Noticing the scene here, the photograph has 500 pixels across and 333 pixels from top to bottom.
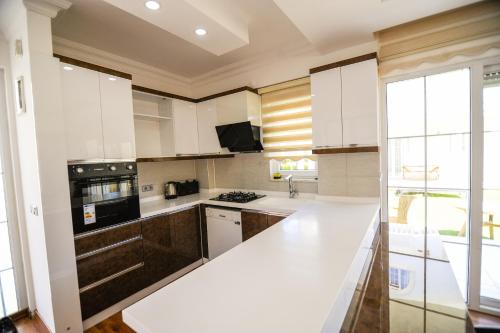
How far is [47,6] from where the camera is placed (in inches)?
62.9

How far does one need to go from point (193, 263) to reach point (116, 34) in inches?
105

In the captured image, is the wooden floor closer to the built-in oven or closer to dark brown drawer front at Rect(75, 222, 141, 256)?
dark brown drawer front at Rect(75, 222, 141, 256)

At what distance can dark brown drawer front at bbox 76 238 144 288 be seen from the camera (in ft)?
6.17

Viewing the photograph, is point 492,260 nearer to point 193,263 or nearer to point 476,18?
point 476,18

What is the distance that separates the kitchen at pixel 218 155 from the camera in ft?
3.46

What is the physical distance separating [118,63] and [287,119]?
2.12 meters

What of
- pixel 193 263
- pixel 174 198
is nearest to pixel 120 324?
pixel 193 263

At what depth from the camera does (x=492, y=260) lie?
2064mm

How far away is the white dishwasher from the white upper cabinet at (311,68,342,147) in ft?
4.08

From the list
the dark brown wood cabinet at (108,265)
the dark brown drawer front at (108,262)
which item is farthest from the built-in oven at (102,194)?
the dark brown drawer front at (108,262)

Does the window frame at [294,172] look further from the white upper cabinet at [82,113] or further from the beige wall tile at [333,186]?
the white upper cabinet at [82,113]

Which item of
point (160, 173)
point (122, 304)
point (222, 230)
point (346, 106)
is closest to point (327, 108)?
point (346, 106)

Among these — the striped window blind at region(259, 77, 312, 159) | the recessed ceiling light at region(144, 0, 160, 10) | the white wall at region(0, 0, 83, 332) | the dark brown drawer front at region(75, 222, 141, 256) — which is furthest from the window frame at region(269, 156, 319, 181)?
the white wall at region(0, 0, 83, 332)

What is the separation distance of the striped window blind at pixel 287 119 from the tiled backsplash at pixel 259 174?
27cm
